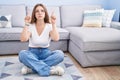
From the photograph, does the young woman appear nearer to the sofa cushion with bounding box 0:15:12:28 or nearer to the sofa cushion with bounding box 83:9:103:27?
the sofa cushion with bounding box 0:15:12:28

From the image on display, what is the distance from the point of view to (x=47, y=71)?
2340 millimetres

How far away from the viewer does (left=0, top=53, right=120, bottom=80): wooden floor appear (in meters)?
2.35

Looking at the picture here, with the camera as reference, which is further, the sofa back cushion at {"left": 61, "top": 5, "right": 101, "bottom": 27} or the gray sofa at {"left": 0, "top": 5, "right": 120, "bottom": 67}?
the sofa back cushion at {"left": 61, "top": 5, "right": 101, "bottom": 27}

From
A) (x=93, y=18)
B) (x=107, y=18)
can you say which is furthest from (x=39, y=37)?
(x=107, y=18)

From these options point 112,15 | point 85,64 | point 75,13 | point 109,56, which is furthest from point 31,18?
point 112,15

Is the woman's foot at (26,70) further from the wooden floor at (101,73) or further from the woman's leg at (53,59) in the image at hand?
the wooden floor at (101,73)

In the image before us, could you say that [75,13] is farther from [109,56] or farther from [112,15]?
[109,56]

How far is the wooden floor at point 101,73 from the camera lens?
2349 mm

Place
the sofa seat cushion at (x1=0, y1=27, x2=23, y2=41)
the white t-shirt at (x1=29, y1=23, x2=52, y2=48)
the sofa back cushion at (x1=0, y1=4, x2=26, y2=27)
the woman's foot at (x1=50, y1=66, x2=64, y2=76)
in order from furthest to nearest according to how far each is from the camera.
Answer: the sofa back cushion at (x1=0, y1=4, x2=26, y2=27) < the sofa seat cushion at (x1=0, y1=27, x2=23, y2=41) < the white t-shirt at (x1=29, y1=23, x2=52, y2=48) < the woman's foot at (x1=50, y1=66, x2=64, y2=76)

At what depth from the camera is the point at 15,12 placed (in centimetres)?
356

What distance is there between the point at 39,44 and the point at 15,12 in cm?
136

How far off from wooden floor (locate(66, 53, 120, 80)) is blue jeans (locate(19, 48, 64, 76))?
382 mm

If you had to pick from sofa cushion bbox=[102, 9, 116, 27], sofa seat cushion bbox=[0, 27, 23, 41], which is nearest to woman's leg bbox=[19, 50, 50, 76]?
sofa seat cushion bbox=[0, 27, 23, 41]

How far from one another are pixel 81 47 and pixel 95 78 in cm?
47
